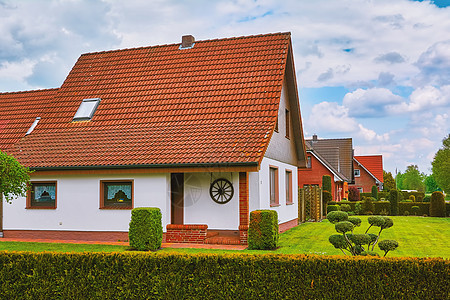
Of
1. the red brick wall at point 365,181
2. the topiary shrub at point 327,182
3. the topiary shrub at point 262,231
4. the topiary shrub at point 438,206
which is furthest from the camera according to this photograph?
the red brick wall at point 365,181

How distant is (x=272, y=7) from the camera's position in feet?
47.8

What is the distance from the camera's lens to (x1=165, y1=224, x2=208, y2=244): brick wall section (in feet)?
48.8

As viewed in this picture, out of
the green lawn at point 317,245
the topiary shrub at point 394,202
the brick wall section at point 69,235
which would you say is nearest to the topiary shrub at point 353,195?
the topiary shrub at point 394,202

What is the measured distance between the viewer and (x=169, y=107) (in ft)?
59.8

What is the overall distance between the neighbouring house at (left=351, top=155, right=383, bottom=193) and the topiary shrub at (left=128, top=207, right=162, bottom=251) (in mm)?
47060

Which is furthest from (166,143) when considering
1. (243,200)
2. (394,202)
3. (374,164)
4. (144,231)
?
(374,164)

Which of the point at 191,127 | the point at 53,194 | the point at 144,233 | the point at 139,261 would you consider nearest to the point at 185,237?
the point at 144,233

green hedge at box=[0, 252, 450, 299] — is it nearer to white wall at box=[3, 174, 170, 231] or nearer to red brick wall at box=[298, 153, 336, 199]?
white wall at box=[3, 174, 170, 231]

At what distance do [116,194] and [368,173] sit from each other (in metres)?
49.8

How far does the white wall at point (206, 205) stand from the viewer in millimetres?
15562

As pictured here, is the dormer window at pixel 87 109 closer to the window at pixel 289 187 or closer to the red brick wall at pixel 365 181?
the window at pixel 289 187

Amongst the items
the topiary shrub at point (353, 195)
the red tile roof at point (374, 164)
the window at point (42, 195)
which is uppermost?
the red tile roof at point (374, 164)

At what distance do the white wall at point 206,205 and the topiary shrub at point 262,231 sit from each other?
1.90 m

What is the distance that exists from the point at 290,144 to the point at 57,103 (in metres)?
10.3
